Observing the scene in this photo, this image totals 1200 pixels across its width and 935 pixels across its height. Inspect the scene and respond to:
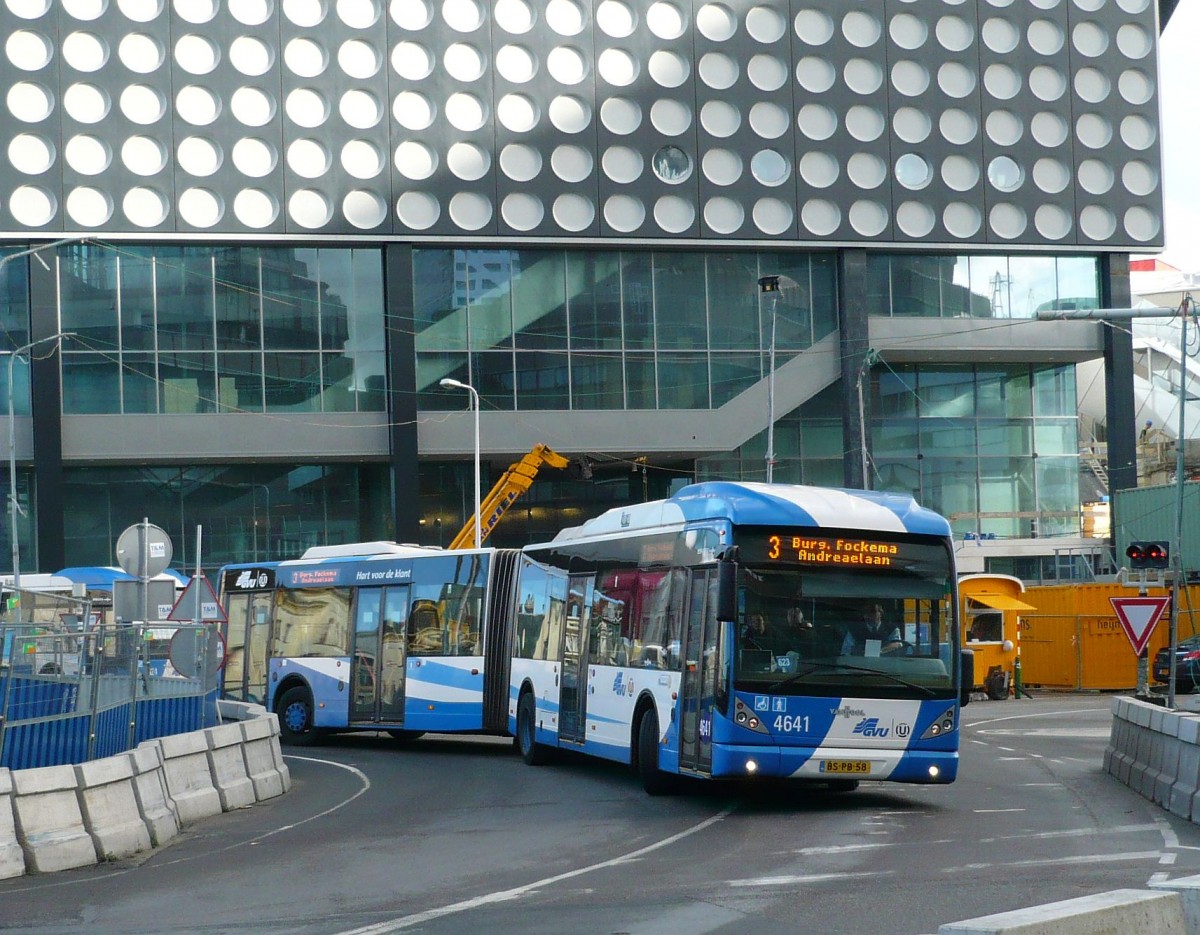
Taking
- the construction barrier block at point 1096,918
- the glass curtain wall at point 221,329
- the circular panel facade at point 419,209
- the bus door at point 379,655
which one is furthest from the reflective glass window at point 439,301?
the construction barrier block at point 1096,918

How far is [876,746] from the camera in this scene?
1553 centimetres

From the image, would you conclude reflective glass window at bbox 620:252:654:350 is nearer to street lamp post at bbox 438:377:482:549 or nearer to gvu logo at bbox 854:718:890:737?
street lamp post at bbox 438:377:482:549

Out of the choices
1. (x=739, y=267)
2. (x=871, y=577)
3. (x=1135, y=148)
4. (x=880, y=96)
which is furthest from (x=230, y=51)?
(x=871, y=577)

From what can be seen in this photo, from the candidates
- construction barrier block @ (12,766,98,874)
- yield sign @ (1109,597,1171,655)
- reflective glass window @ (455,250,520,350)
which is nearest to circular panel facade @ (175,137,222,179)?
reflective glass window @ (455,250,520,350)

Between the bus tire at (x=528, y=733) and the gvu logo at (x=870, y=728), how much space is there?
22.7 ft

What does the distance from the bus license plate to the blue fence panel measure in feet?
21.3

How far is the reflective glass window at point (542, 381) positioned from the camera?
5188 cm

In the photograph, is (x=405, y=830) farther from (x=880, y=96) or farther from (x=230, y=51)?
(x=880, y=96)

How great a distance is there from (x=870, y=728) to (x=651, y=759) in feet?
8.60

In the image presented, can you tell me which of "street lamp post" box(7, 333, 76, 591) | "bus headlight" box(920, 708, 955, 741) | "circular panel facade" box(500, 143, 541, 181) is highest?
"circular panel facade" box(500, 143, 541, 181)

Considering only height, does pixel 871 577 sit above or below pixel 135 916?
above

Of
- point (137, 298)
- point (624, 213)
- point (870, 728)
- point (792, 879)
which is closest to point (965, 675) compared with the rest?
point (870, 728)

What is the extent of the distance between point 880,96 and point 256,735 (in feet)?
133

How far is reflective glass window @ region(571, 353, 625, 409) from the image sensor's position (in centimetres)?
5203
